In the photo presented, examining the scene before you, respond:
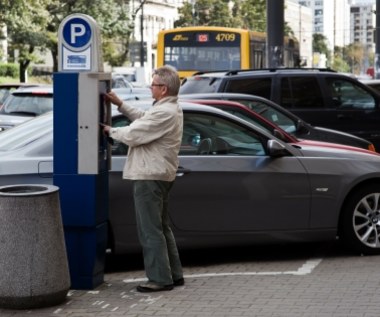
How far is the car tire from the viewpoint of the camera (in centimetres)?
924

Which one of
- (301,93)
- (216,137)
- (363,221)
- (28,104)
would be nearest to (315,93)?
(301,93)

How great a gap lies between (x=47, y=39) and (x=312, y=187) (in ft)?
152

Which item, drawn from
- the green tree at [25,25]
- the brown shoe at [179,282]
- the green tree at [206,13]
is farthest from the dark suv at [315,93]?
the green tree at [206,13]

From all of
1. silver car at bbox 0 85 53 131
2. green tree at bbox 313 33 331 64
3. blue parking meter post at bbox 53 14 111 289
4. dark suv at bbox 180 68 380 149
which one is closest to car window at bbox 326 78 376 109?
dark suv at bbox 180 68 380 149

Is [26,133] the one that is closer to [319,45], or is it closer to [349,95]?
[349,95]

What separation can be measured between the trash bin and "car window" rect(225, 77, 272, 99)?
368 inches

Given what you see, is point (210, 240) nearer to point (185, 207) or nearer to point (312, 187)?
point (185, 207)

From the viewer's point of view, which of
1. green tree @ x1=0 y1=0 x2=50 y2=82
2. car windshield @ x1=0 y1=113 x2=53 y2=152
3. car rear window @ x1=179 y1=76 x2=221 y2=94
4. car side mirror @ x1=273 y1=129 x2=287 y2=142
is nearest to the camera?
car windshield @ x1=0 y1=113 x2=53 y2=152

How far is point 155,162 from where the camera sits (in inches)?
293

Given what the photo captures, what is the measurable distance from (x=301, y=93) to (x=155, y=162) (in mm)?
9547

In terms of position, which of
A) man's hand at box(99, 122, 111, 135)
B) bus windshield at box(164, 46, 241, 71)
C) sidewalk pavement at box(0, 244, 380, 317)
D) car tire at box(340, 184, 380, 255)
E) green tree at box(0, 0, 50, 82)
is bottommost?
sidewalk pavement at box(0, 244, 380, 317)

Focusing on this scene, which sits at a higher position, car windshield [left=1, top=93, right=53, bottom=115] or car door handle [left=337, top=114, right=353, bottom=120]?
car windshield [left=1, top=93, right=53, bottom=115]

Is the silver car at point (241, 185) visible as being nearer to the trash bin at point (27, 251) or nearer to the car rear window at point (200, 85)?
the trash bin at point (27, 251)

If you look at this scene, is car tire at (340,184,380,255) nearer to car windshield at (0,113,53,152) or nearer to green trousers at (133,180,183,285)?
green trousers at (133,180,183,285)
